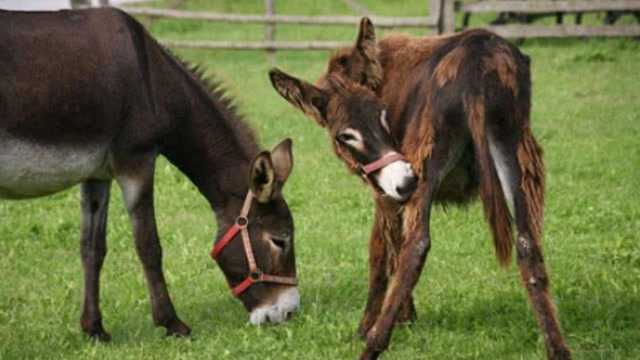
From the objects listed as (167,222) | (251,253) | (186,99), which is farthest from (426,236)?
(167,222)

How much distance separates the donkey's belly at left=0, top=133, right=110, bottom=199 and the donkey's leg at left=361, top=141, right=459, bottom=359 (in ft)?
6.52

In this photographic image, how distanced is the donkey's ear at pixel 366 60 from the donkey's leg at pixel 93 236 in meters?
1.80

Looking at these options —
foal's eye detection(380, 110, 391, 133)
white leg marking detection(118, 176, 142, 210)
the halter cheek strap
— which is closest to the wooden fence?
white leg marking detection(118, 176, 142, 210)

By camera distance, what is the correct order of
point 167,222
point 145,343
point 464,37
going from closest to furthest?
1. point 464,37
2. point 145,343
3. point 167,222

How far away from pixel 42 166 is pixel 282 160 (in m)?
1.42

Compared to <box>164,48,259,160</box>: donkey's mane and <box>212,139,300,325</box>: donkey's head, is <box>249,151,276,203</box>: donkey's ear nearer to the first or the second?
<box>212,139,300,325</box>: donkey's head

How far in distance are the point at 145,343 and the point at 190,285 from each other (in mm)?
1354

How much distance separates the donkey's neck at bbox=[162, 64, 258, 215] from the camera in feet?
22.6

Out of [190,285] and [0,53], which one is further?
[190,285]

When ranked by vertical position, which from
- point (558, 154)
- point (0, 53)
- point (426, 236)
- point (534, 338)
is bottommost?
point (558, 154)

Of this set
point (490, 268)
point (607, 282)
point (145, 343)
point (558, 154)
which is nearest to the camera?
point (145, 343)

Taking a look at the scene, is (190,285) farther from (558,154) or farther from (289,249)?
(558,154)

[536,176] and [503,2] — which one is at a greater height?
[536,176]

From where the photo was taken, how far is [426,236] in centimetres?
557
